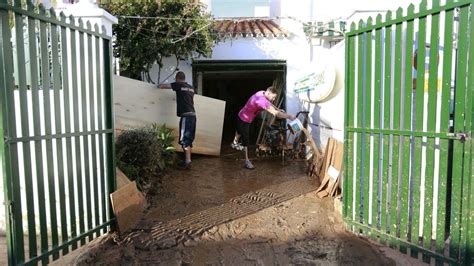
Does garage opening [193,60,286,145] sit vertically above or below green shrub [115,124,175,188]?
above

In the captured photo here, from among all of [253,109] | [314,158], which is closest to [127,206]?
[314,158]

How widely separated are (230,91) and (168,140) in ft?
27.0

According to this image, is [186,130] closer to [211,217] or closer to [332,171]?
[211,217]

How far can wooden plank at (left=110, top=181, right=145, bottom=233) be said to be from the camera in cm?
399

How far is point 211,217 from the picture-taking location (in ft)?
14.7

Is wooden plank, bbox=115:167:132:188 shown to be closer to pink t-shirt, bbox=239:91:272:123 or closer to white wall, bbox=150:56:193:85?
pink t-shirt, bbox=239:91:272:123

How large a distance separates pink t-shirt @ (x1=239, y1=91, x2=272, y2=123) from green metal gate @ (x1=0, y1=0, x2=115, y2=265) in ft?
11.1

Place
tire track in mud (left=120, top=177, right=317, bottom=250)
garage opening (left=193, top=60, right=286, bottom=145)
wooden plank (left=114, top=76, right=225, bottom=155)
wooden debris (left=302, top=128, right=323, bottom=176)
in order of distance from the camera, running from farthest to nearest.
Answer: garage opening (left=193, top=60, right=286, bottom=145) → wooden plank (left=114, top=76, right=225, bottom=155) → wooden debris (left=302, top=128, right=323, bottom=176) → tire track in mud (left=120, top=177, right=317, bottom=250)

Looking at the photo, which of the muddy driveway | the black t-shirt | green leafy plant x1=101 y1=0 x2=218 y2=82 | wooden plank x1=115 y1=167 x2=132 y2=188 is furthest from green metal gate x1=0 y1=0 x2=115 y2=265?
green leafy plant x1=101 y1=0 x2=218 y2=82

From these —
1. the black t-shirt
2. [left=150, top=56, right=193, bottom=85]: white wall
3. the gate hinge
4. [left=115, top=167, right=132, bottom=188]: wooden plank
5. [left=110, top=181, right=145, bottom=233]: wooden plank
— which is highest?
[left=150, top=56, right=193, bottom=85]: white wall

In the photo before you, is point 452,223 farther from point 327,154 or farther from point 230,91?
point 230,91

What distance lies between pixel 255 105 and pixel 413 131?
13.2 feet

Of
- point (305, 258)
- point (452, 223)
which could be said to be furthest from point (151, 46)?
point (452, 223)

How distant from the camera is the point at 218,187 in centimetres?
578
